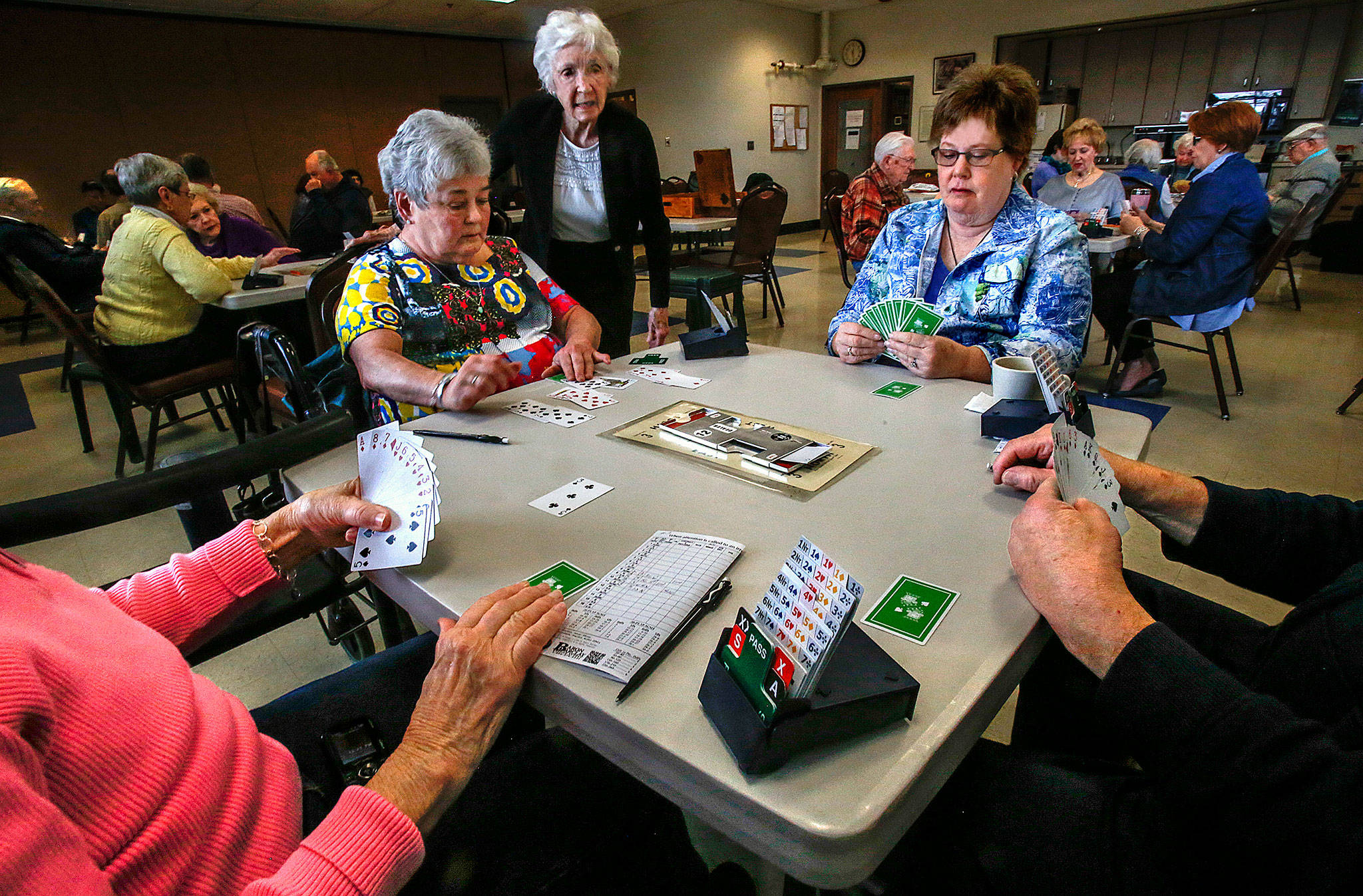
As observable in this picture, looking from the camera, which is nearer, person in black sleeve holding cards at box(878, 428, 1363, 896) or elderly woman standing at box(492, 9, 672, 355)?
person in black sleeve holding cards at box(878, 428, 1363, 896)

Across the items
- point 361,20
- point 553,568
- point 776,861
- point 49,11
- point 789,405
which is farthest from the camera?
point 361,20

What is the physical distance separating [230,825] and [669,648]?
0.42 metres

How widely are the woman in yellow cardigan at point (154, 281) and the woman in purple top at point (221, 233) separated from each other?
2.95 ft

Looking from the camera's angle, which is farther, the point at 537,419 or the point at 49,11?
the point at 49,11

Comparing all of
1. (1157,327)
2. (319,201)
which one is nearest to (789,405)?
(319,201)

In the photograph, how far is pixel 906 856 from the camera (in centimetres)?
76

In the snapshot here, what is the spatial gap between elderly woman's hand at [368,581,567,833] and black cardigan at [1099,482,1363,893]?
561mm

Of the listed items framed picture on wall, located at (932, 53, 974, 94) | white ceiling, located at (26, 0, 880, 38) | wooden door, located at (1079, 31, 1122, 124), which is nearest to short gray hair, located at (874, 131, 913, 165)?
white ceiling, located at (26, 0, 880, 38)

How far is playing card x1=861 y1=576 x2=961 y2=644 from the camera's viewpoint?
0.68 meters

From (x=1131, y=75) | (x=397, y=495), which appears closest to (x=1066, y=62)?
(x=1131, y=75)

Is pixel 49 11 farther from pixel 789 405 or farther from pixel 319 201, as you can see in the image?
pixel 789 405

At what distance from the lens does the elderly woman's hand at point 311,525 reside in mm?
957

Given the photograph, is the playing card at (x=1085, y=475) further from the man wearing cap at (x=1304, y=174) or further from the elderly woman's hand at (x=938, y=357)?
the man wearing cap at (x=1304, y=174)

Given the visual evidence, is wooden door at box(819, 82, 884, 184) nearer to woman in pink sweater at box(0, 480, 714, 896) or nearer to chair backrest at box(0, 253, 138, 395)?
chair backrest at box(0, 253, 138, 395)
